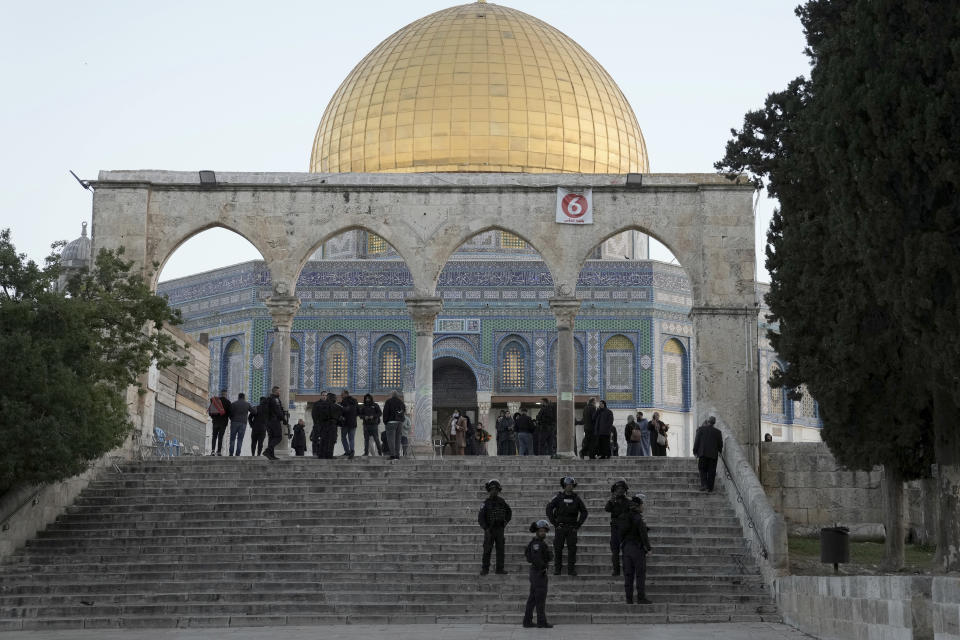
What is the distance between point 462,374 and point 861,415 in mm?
16836

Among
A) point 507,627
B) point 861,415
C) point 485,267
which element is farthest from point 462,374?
point 507,627

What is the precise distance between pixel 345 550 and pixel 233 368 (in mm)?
17925

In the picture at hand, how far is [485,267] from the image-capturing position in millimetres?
30859

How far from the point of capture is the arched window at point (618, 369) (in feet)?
99.9

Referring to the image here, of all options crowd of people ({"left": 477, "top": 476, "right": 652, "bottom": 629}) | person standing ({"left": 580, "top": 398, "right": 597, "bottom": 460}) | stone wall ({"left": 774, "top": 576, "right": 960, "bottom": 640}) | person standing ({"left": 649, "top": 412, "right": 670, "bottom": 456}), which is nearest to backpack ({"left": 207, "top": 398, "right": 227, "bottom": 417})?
person standing ({"left": 580, "top": 398, "right": 597, "bottom": 460})

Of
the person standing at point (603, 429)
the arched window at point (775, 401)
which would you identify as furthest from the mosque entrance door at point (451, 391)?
the person standing at point (603, 429)

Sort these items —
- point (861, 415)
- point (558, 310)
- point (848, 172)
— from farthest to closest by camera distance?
point (558, 310)
point (861, 415)
point (848, 172)

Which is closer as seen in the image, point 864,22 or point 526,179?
point 864,22

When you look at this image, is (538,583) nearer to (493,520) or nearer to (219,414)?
(493,520)

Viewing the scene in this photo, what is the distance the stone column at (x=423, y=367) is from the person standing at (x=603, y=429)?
2868 millimetres

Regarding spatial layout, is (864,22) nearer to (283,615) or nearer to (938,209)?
(938,209)

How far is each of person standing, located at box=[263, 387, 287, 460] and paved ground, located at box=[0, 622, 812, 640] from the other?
5.84 meters

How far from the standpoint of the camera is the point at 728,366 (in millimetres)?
19641

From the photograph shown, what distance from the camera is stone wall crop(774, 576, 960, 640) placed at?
314 inches
